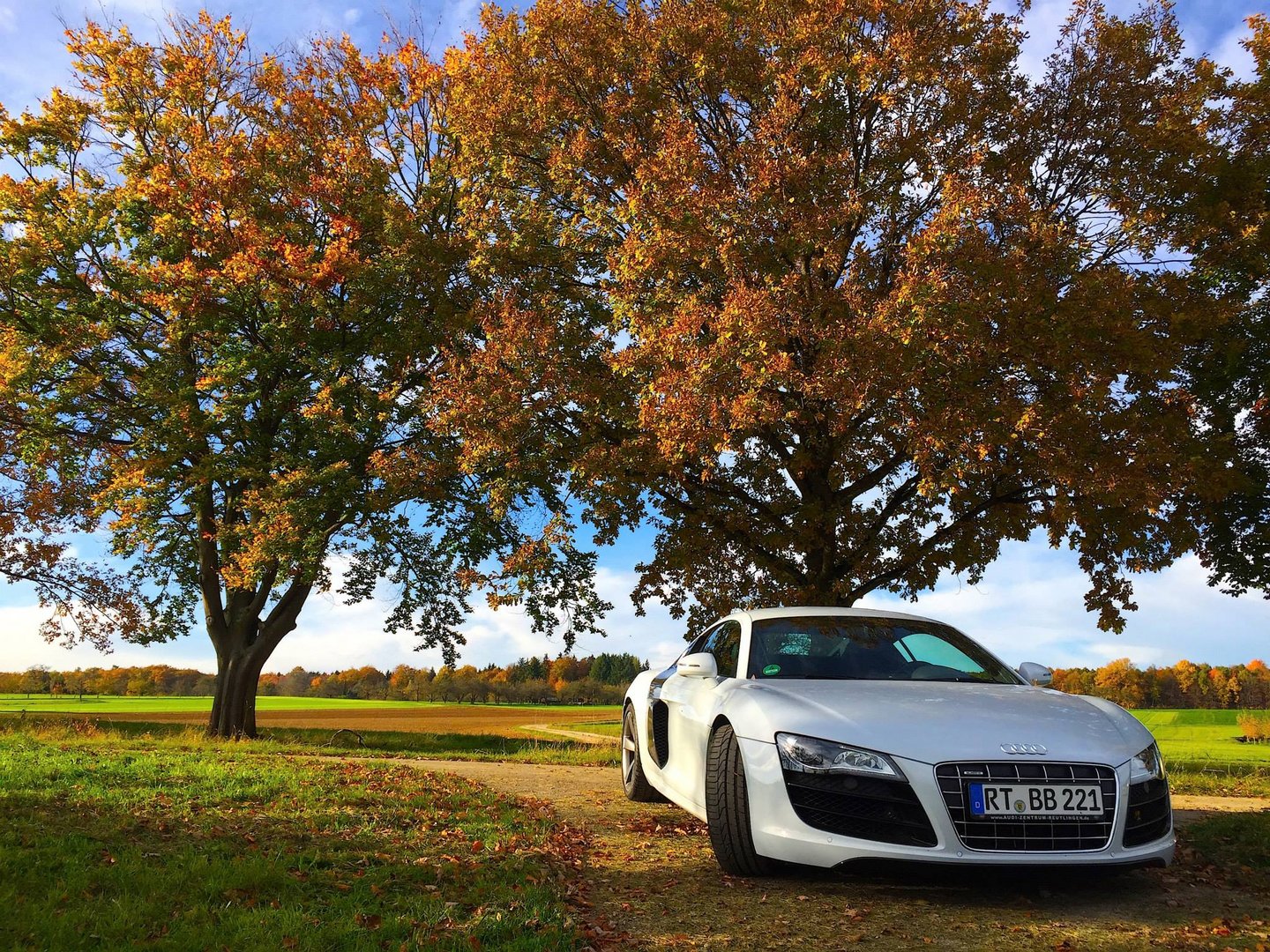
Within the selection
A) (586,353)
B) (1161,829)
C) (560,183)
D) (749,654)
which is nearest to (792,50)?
(560,183)

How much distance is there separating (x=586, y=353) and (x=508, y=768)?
7.11m

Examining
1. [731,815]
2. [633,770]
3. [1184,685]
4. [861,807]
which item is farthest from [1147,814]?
[1184,685]

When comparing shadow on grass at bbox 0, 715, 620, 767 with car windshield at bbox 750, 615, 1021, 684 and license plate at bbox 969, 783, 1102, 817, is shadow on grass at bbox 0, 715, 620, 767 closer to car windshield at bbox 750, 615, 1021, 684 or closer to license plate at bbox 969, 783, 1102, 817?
car windshield at bbox 750, 615, 1021, 684

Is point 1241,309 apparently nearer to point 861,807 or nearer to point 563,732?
point 861,807

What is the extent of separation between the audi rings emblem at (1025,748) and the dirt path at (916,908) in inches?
25.6

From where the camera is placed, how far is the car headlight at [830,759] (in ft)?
15.9

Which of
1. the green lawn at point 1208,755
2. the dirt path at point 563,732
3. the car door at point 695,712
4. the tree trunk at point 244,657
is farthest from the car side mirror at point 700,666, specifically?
the dirt path at point 563,732

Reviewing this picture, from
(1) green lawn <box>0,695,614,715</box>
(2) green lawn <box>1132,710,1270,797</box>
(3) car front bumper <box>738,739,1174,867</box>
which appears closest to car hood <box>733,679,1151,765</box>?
(3) car front bumper <box>738,739,1174,867</box>

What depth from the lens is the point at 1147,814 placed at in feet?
16.9

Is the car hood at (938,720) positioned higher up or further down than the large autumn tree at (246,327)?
further down

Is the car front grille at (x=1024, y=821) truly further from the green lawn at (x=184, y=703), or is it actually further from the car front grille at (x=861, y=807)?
the green lawn at (x=184, y=703)

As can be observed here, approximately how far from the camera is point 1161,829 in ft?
17.3

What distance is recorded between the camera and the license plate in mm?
4781

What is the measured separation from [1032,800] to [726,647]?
8.89 ft
